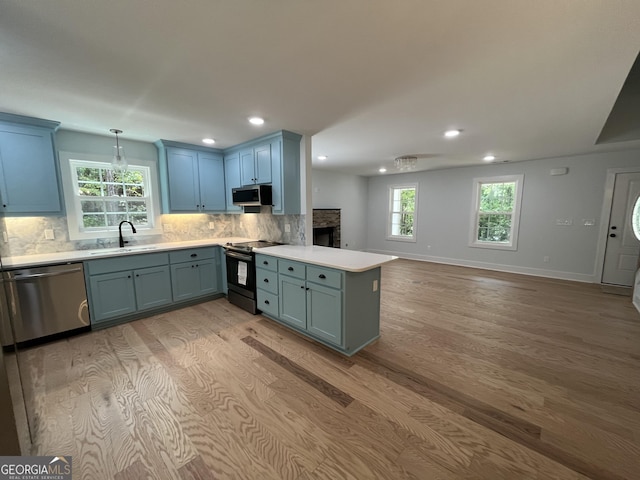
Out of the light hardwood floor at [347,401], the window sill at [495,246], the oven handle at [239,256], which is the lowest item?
the light hardwood floor at [347,401]

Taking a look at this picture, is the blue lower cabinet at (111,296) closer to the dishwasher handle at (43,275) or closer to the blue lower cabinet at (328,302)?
the dishwasher handle at (43,275)

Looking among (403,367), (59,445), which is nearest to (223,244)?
(59,445)

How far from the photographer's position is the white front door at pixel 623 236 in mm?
4473

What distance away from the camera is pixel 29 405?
1.78m

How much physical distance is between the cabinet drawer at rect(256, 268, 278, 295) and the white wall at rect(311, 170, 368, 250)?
144 inches

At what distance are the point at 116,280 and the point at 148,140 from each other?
2.08 m

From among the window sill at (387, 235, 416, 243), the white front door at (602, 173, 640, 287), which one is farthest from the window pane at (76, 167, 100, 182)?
the white front door at (602, 173, 640, 287)

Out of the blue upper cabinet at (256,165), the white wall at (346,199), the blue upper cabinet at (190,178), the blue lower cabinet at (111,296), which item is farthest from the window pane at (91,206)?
the white wall at (346,199)

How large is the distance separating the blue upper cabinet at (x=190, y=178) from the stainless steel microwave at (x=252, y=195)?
59 centimetres

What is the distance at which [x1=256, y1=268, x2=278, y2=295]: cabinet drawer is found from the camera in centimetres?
316

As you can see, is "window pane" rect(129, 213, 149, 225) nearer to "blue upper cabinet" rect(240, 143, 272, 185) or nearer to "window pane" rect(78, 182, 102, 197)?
Result: "window pane" rect(78, 182, 102, 197)

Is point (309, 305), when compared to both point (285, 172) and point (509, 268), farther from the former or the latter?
point (509, 268)

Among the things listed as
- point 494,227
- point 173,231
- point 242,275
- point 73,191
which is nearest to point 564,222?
point 494,227

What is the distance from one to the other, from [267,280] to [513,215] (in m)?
5.72
